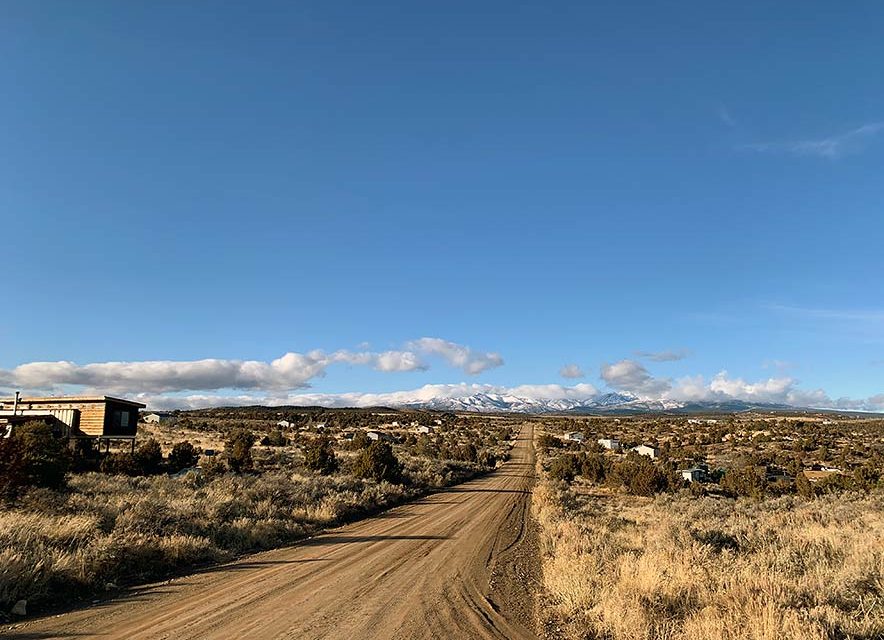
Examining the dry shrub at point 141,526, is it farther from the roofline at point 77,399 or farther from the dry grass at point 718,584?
the roofline at point 77,399

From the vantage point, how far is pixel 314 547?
55.9 feet

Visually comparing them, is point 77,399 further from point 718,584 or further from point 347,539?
point 718,584

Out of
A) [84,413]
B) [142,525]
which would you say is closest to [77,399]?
[84,413]

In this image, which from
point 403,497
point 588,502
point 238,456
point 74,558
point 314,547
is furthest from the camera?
point 238,456

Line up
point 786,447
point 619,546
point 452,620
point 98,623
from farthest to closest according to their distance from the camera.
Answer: point 786,447
point 619,546
point 452,620
point 98,623

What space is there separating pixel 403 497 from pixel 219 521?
1520 centimetres

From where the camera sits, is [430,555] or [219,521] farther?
[219,521]

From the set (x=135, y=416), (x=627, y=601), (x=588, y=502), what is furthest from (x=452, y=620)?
(x=135, y=416)

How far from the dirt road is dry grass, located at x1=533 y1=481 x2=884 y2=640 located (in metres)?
1.20

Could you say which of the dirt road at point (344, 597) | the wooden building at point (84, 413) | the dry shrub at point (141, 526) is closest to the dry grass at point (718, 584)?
the dirt road at point (344, 597)

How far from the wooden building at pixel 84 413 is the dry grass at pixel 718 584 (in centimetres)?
3949

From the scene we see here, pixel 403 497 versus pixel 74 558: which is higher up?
pixel 74 558

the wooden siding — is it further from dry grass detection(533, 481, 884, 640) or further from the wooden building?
dry grass detection(533, 481, 884, 640)

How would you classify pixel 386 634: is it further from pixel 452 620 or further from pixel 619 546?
pixel 619 546
